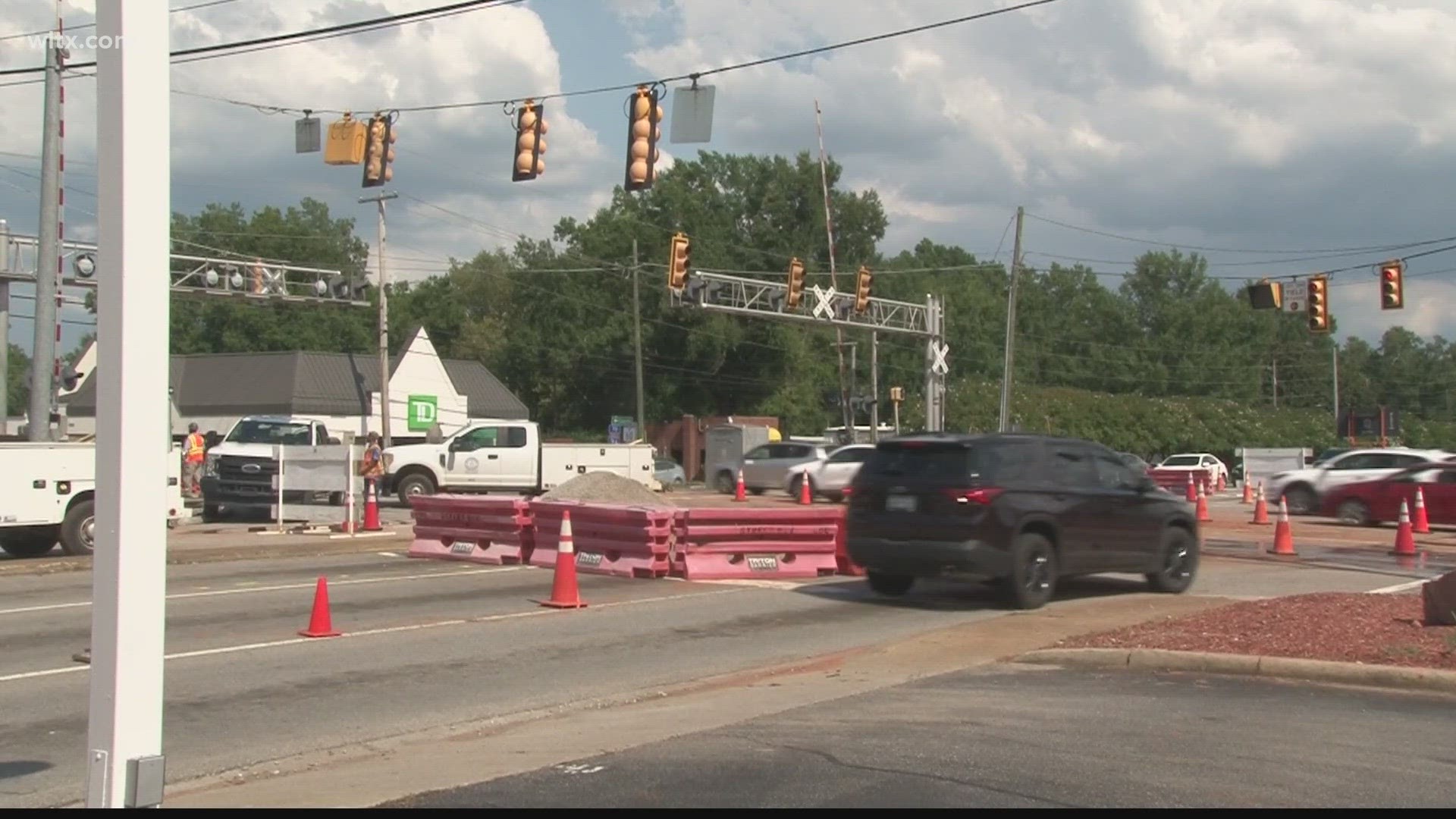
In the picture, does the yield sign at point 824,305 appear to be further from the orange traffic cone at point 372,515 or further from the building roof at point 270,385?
the building roof at point 270,385

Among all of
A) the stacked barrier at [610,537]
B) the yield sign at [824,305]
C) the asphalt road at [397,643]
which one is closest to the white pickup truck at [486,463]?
the yield sign at [824,305]

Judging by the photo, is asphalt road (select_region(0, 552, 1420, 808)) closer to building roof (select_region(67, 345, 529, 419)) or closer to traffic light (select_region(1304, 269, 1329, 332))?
traffic light (select_region(1304, 269, 1329, 332))

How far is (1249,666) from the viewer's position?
415 inches

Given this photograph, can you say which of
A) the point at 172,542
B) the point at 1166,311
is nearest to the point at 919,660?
the point at 172,542

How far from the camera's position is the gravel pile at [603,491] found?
79.4ft

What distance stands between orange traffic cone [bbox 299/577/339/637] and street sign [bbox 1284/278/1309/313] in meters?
28.8

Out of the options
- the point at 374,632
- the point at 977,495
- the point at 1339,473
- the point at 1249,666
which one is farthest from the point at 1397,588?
the point at 1339,473

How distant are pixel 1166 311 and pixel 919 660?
111 metres

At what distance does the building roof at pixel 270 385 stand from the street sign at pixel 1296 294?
3973 centimetres

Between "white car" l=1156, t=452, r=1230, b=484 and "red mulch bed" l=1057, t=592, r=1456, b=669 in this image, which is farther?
"white car" l=1156, t=452, r=1230, b=484

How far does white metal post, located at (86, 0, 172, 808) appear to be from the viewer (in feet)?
17.6

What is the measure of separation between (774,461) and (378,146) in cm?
2029

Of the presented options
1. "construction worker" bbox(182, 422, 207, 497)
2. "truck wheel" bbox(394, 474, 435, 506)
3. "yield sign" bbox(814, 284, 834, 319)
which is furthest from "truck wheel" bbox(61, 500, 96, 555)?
"yield sign" bbox(814, 284, 834, 319)

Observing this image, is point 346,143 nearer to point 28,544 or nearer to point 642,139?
point 642,139
